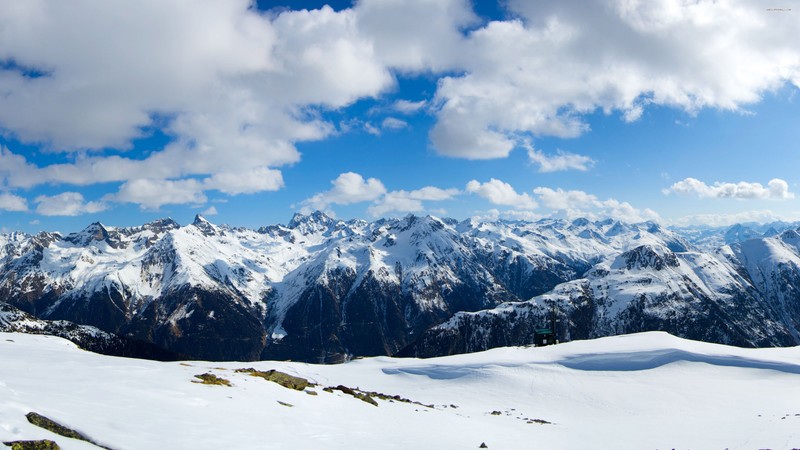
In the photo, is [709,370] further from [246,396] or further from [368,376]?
[246,396]

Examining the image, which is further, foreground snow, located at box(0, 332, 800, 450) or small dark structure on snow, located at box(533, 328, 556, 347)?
small dark structure on snow, located at box(533, 328, 556, 347)

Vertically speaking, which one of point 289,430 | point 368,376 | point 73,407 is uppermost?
point 73,407

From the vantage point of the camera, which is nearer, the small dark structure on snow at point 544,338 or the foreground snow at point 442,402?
the foreground snow at point 442,402

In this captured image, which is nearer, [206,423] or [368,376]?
[206,423]

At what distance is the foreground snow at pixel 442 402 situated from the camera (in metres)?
17.3

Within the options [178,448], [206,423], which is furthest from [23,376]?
[178,448]

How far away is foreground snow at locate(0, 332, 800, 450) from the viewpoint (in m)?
17.3

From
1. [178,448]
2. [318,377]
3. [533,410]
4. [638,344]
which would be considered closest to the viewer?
[178,448]

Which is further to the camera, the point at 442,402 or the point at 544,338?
the point at 544,338

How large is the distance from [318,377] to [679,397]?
38819mm

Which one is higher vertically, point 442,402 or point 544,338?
point 544,338

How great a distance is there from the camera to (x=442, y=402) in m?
46.7

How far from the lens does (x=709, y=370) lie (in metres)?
59.8

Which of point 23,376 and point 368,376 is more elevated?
point 23,376
